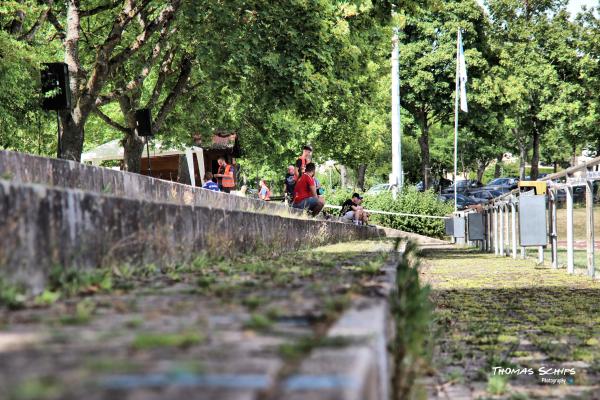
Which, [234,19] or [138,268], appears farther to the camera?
[234,19]

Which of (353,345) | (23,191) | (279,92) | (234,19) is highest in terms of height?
(234,19)

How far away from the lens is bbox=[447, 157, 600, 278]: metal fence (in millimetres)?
13117

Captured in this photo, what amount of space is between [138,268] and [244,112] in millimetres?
27094

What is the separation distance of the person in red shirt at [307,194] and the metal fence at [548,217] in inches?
144

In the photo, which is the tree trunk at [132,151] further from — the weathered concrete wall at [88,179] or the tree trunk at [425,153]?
the tree trunk at [425,153]

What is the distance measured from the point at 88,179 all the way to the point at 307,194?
962cm

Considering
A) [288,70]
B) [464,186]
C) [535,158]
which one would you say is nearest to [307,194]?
[288,70]

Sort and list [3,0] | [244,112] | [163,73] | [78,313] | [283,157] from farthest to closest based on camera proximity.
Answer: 1. [283,157]
2. [244,112]
3. [163,73]
4. [3,0]
5. [78,313]

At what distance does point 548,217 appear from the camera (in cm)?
1716

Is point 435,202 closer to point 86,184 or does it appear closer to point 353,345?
point 86,184

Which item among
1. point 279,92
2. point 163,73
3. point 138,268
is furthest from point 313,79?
point 138,268

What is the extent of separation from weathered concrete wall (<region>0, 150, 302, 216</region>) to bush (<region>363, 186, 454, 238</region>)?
27914mm

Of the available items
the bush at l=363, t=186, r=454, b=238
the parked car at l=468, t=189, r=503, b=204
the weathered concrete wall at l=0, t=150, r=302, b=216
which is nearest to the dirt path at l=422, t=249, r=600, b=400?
the weathered concrete wall at l=0, t=150, r=302, b=216

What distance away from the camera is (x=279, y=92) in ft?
68.5
